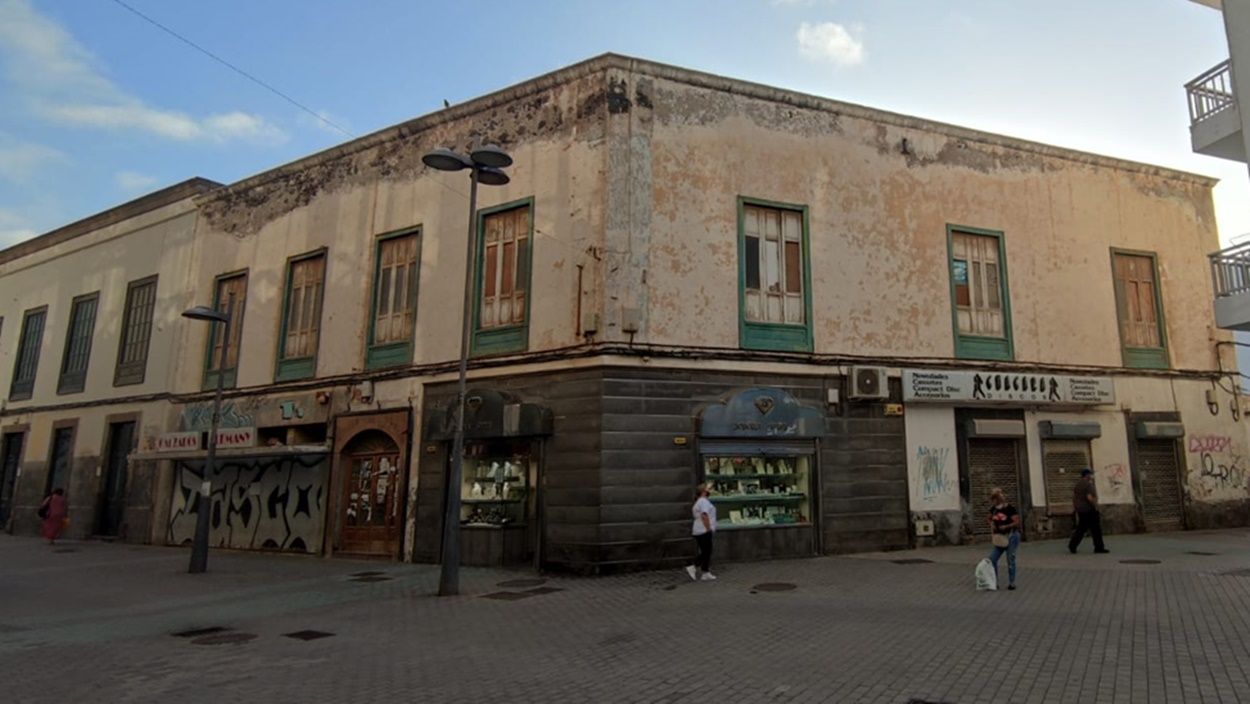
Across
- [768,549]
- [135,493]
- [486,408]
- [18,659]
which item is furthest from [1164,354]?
[135,493]

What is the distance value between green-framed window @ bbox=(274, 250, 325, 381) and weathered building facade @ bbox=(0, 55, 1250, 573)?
0.08m

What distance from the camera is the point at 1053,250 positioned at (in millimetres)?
17578

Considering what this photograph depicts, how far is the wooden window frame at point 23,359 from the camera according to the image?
82.3ft

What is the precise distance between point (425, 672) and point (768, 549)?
8507 millimetres

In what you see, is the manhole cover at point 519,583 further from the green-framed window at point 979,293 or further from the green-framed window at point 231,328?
the green-framed window at point 231,328

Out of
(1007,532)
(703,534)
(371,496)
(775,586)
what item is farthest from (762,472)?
(371,496)

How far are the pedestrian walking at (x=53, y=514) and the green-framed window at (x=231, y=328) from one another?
560 centimetres

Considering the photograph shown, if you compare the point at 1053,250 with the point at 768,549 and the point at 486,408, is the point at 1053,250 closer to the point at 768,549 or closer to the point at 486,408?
the point at 768,549

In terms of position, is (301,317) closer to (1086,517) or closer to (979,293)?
(979,293)

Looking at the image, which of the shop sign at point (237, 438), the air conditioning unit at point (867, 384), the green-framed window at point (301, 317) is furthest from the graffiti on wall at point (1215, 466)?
the shop sign at point (237, 438)

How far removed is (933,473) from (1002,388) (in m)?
2.58

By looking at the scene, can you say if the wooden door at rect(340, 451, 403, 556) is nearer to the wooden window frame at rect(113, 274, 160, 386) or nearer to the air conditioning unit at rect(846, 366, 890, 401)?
the wooden window frame at rect(113, 274, 160, 386)

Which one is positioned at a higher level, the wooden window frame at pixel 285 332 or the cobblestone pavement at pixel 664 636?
the wooden window frame at pixel 285 332

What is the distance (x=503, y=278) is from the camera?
15086mm
